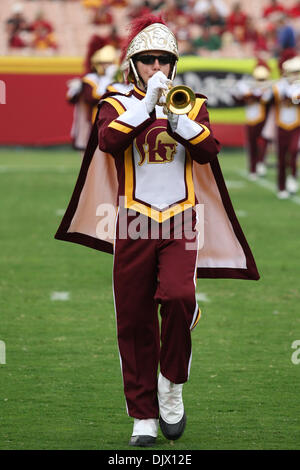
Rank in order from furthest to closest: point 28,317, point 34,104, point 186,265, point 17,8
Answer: point 17,8 → point 34,104 → point 28,317 → point 186,265

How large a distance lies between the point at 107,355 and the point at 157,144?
7.03 feet

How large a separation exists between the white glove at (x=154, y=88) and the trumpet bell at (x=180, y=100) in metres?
0.06

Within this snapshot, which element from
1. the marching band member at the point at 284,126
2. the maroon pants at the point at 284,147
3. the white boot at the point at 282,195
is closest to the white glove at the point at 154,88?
the marching band member at the point at 284,126

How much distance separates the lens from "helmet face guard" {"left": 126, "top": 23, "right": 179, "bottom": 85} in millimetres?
4535

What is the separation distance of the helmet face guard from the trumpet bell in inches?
11.1

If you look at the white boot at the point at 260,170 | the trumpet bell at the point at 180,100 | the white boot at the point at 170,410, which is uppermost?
the trumpet bell at the point at 180,100

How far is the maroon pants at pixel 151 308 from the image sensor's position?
4.47 meters

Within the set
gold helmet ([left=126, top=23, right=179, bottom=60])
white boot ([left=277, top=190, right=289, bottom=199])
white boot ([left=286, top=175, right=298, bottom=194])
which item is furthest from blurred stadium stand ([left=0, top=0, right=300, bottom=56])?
gold helmet ([left=126, top=23, right=179, bottom=60])

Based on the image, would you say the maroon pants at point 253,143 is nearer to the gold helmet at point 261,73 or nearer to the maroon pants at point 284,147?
the gold helmet at point 261,73

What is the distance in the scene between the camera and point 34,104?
75.0 feet

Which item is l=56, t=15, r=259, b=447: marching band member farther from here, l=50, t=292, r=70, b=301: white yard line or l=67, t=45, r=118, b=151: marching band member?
l=67, t=45, r=118, b=151: marching band member

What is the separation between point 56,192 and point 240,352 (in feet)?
31.2

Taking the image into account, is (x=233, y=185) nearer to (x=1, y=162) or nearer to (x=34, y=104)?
(x=1, y=162)

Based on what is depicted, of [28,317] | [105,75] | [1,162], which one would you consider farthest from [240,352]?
[1,162]
